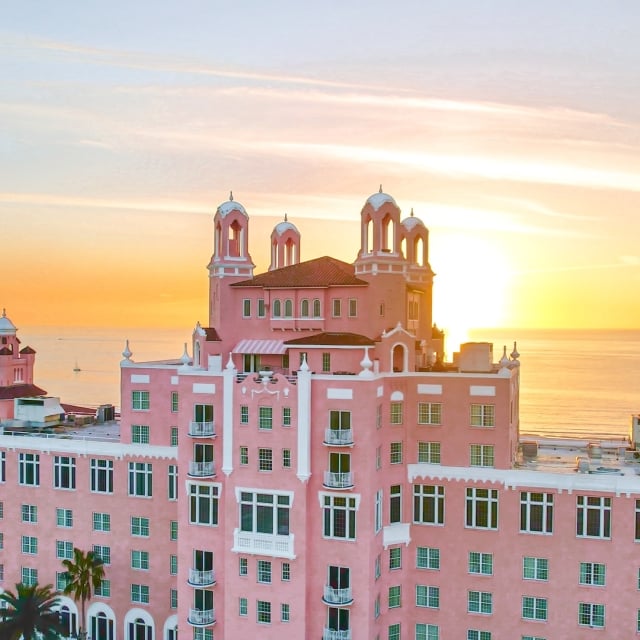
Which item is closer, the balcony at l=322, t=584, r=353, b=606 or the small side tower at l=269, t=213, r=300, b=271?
the balcony at l=322, t=584, r=353, b=606

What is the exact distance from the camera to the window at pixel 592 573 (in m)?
36.1

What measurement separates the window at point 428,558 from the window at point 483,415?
7.16m

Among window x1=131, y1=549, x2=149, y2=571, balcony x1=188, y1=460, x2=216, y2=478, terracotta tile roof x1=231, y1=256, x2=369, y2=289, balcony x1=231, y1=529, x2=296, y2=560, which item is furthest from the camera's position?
window x1=131, y1=549, x2=149, y2=571

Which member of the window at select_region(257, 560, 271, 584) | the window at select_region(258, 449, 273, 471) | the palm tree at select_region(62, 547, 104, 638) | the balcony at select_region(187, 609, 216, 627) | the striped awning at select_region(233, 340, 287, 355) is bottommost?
the balcony at select_region(187, 609, 216, 627)

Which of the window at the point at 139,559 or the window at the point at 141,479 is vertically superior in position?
the window at the point at 141,479

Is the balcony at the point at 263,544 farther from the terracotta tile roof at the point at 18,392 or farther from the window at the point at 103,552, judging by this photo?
the terracotta tile roof at the point at 18,392

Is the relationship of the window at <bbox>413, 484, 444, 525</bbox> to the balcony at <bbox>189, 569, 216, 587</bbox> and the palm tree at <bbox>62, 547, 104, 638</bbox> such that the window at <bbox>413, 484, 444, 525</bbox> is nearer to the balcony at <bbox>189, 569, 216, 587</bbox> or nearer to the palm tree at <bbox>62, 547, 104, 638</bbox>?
the balcony at <bbox>189, 569, 216, 587</bbox>

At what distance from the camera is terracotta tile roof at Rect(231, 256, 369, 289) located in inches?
1655

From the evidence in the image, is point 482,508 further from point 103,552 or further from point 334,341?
point 103,552

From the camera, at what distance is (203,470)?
38.1 metres

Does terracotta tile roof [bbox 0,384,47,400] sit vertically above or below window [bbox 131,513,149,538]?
above

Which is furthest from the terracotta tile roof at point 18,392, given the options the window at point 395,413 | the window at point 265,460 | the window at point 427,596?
the window at point 427,596

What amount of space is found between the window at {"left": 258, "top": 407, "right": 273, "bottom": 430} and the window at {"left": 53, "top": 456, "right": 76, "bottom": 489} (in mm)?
14983

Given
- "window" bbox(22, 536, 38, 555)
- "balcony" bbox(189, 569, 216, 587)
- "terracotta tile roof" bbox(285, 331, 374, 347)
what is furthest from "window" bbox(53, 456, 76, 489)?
"terracotta tile roof" bbox(285, 331, 374, 347)
